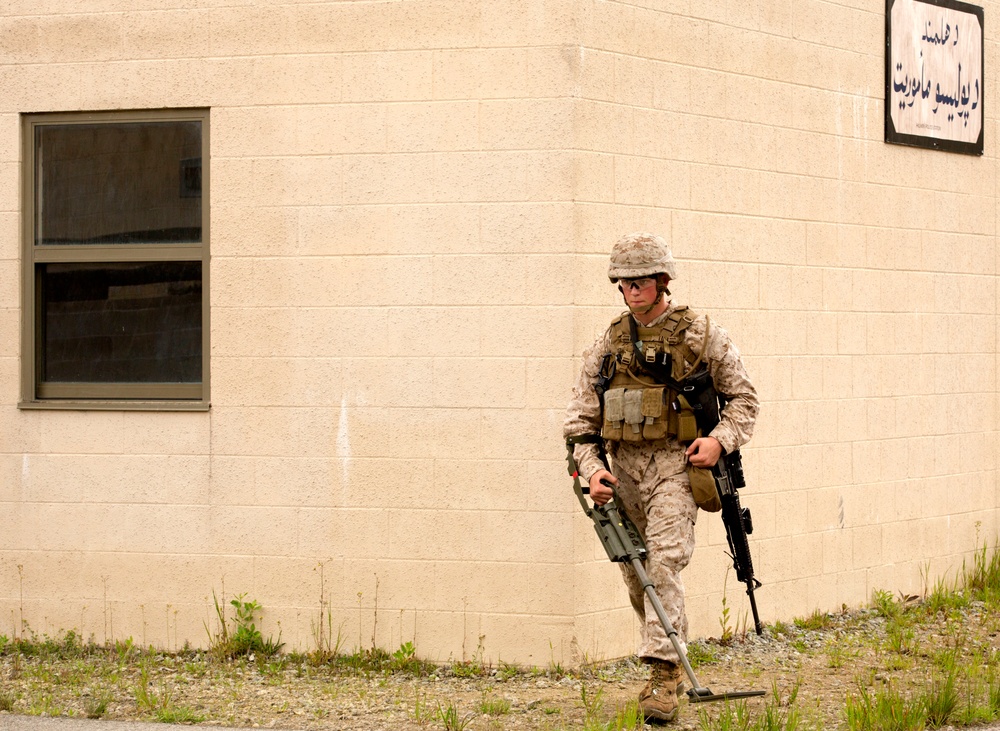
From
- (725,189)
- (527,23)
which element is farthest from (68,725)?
(725,189)

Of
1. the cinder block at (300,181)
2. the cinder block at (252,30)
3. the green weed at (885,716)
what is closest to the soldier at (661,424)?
the green weed at (885,716)

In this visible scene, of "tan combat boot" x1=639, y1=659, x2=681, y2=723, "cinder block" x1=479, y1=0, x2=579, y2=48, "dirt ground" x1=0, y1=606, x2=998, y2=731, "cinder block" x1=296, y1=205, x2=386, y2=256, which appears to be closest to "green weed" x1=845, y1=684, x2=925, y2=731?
"dirt ground" x1=0, y1=606, x2=998, y2=731

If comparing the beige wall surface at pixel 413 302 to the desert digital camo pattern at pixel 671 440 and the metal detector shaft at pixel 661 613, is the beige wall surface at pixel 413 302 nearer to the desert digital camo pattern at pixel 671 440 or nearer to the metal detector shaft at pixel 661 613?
the desert digital camo pattern at pixel 671 440

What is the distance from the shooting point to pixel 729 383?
6453mm

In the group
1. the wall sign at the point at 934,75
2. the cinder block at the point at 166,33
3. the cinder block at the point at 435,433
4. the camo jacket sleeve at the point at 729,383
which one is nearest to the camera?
the camo jacket sleeve at the point at 729,383

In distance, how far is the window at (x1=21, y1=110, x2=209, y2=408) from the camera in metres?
7.89

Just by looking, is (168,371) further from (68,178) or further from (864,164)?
(864,164)

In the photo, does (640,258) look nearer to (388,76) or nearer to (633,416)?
(633,416)

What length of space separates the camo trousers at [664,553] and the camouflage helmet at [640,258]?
0.87 metres

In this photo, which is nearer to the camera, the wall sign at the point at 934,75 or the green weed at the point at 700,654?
the green weed at the point at 700,654

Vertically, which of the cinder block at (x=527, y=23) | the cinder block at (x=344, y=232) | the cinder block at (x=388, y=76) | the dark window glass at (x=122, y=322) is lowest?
the dark window glass at (x=122, y=322)

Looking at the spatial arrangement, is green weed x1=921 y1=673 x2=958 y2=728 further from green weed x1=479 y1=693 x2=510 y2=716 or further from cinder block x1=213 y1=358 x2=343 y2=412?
cinder block x1=213 y1=358 x2=343 y2=412

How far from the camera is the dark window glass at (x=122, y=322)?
7.91 meters

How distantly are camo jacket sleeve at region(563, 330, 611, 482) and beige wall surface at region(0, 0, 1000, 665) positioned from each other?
66 centimetres
